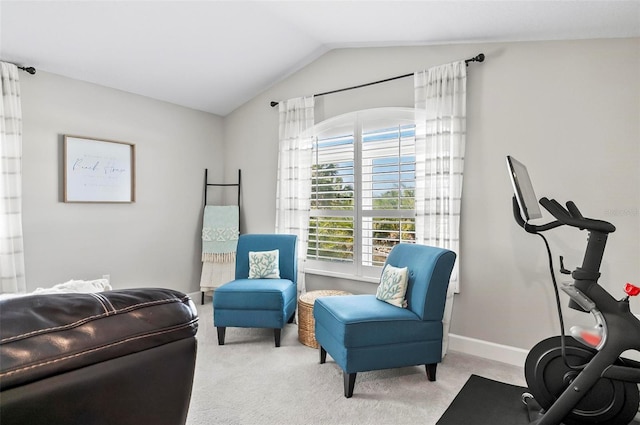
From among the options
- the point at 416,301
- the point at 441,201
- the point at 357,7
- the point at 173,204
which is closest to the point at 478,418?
the point at 416,301


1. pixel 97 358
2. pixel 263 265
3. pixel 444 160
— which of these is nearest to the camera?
pixel 97 358

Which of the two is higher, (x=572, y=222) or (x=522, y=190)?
(x=522, y=190)

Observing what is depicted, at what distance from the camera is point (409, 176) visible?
10.8ft

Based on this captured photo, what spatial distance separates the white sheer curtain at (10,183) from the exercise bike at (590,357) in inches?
147

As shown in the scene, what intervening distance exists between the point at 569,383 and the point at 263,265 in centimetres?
254

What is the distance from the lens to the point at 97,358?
64 centimetres

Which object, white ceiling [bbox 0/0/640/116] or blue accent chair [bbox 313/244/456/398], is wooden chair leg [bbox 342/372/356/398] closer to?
blue accent chair [bbox 313/244/456/398]

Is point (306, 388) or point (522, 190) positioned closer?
point (522, 190)

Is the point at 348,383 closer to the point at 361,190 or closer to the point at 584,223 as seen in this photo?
the point at 584,223

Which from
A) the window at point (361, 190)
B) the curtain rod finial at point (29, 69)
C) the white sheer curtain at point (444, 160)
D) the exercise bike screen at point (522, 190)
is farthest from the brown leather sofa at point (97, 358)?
the curtain rod finial at point (29, 69)

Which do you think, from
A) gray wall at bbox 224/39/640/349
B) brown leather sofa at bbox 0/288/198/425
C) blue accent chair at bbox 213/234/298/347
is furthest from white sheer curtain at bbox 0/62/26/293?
gray wall at bbox 224/39/640/349

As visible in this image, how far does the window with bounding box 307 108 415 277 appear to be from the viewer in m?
3.35

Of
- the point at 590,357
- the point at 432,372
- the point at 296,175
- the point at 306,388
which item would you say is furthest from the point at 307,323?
the point at 590,357

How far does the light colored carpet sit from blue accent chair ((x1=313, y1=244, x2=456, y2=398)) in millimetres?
155
